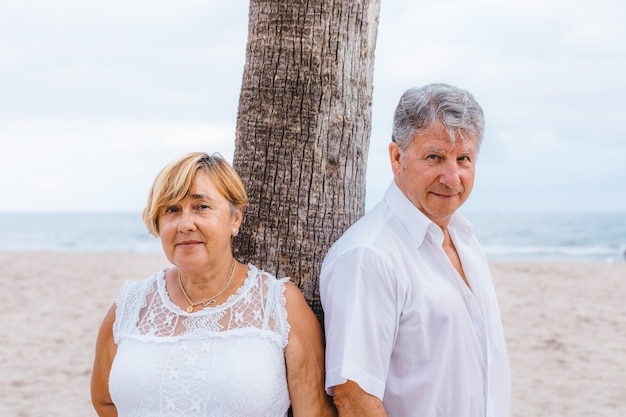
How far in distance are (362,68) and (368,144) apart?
394mm

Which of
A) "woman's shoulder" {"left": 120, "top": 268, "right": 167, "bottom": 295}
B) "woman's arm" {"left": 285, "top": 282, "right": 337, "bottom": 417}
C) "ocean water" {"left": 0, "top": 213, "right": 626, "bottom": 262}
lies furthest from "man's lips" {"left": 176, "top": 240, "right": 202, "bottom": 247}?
"ocean water" {"left": 0, "top": 213, "right": 626, "bottom": 262}

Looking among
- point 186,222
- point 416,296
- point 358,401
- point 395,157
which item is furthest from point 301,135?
point 358,401

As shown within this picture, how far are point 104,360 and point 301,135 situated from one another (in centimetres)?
139

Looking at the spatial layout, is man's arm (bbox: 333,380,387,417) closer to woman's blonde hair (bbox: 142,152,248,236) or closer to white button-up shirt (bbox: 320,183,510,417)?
white button-up shirt (bbox: 320,183,510,417)

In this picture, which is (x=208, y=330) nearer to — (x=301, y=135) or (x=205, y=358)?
(x=205, y=358)

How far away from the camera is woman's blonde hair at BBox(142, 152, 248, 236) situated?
9.12ft

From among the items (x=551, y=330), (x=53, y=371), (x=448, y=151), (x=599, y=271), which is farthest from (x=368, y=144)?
(x=599, y=271)

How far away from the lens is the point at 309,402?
2840mm

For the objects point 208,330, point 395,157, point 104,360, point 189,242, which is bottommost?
point 104,360

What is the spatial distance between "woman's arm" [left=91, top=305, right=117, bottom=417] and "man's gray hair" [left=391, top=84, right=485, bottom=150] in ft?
5.01

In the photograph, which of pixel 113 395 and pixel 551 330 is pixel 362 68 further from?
pixel 551 330

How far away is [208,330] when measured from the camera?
2.82m

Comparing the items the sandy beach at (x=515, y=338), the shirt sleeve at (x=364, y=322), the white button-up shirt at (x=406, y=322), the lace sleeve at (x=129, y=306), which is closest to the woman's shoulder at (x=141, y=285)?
the lace sleeve at (x=129, y=306)

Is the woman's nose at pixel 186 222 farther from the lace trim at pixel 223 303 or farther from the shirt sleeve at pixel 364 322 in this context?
the shirt sleeve at pixel 364 322
